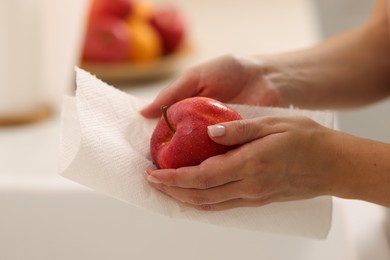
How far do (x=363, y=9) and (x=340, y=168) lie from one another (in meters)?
1.24

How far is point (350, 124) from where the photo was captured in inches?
61.3

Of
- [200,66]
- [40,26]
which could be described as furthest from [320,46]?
[40,26]

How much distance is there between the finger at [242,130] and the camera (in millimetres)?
569

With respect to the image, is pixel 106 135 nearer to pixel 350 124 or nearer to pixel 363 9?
pixel 350 124

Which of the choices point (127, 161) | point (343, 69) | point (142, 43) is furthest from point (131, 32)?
point (127, 161)

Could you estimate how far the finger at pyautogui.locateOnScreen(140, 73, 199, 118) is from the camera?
28.0 inches

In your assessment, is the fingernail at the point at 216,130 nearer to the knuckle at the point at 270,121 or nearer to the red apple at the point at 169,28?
the knuckle at the point at 270,121

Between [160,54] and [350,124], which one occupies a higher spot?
[160,54]

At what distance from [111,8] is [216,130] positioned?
726mm

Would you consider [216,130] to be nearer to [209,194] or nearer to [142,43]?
[209,194]

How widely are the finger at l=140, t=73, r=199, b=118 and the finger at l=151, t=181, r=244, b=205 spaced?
13cm

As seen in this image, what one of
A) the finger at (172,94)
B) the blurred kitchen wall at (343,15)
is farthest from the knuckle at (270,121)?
the blurred kitchen wall at (343,15)

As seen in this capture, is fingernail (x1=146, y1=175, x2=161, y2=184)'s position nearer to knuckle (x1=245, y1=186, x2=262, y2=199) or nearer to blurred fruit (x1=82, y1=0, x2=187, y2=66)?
knuckle (x1=245, y1=186, x2=262, y2=199)

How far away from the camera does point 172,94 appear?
2.34 ft
